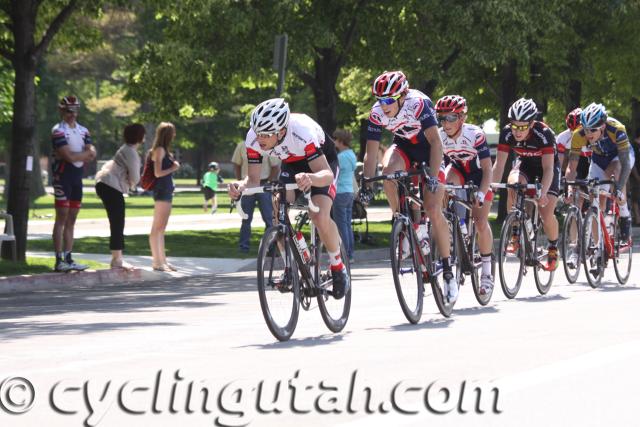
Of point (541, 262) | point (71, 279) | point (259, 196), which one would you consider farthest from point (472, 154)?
point (259, 196)

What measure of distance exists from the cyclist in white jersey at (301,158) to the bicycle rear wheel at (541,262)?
13.8 ft

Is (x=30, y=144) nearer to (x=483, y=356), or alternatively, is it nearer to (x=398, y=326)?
(x=398, y=326)

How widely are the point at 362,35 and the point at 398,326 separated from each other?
54.8 ft

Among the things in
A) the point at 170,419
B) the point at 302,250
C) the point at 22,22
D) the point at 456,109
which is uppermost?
the point at 22,22

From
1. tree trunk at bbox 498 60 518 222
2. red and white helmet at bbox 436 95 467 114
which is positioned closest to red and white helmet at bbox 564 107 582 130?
red and white helmet at bbox 436 95 467 114

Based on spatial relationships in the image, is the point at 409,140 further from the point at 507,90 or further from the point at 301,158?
the point at 507,90

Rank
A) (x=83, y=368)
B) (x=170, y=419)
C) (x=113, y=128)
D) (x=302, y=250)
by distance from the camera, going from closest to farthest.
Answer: (x=170, y=419) < (x=83, y=368) < (x=302, y=250) < (x=113, y=128)

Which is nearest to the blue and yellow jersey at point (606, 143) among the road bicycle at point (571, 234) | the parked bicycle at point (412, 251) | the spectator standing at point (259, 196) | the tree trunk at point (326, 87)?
the road bicycle at point (571, 234)

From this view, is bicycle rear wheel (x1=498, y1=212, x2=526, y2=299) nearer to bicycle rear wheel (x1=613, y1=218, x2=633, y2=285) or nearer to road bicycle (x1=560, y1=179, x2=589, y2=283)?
road bicycle (x1=560, y1=179, x2=589, y2=283)

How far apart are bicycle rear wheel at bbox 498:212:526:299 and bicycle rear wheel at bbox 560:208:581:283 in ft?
4.00

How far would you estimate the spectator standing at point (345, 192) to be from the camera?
20531mm

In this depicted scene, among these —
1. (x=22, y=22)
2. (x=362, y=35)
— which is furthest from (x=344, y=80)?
(x=22, y=22)

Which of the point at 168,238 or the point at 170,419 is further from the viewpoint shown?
the point at 168,238

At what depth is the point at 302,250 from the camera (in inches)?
426
